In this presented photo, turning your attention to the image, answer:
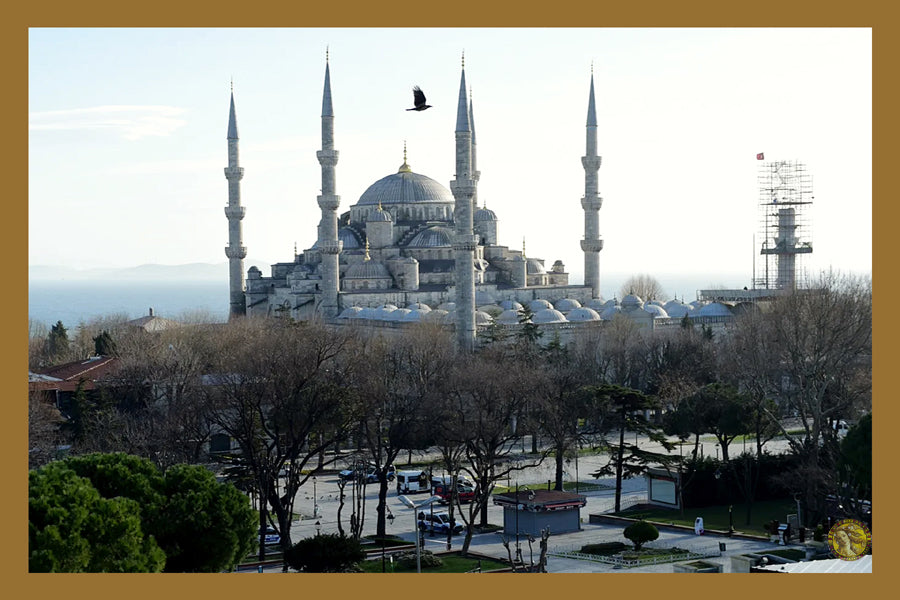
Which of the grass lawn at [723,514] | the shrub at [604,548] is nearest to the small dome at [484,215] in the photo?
the grass lawn at [723,514]

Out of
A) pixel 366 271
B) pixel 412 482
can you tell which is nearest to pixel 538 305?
pixel 366 271

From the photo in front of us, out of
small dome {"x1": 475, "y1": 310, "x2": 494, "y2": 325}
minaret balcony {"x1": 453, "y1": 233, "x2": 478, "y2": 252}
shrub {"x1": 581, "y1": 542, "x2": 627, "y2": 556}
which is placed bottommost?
shrub {"x1": 581, "y1": 542, "x2": 627, "y2": 556}

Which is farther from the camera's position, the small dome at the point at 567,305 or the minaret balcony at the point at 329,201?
the small dome at the point at 567,305

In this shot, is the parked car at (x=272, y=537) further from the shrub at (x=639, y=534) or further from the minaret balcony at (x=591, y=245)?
the minaret balcony at (x=591, y=245)

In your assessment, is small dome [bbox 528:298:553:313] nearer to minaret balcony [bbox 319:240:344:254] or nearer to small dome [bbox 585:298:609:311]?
small dome [bbox 585:298:609:311]

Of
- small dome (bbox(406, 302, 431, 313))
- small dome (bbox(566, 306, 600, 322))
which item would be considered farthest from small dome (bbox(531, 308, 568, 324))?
small dome (bbox(406, 302, 431, 313))

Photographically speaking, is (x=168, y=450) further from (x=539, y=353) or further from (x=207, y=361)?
(x=539, y=353)
